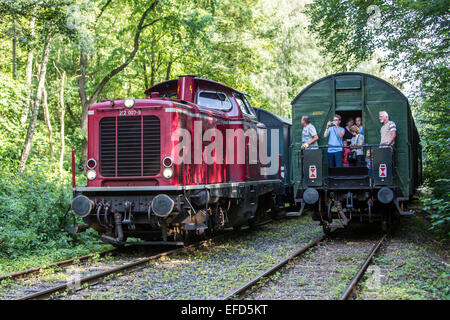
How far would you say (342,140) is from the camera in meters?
10.8

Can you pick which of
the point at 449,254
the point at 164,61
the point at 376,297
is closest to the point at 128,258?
the point at 376,297

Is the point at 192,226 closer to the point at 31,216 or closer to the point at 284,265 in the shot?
the point at 284,265

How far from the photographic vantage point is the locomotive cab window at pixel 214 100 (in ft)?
34.1

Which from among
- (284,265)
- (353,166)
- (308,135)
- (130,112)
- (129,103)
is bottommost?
(284,265)

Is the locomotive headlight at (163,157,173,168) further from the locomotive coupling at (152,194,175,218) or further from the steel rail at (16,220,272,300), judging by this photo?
the steel rail at (16,220,272,300)

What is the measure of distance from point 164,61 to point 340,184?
13286mm

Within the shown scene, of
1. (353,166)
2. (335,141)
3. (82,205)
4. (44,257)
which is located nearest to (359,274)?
(353,166)

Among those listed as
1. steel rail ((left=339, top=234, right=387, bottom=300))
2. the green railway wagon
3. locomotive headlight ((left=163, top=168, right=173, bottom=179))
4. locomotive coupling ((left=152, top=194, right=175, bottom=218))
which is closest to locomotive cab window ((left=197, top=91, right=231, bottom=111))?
the green railway wagon

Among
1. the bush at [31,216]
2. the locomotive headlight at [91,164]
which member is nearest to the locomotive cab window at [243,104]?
the locomotive headlight at [91,164]

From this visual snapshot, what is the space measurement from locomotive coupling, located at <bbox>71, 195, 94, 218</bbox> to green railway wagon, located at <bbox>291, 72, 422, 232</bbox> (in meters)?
4.54

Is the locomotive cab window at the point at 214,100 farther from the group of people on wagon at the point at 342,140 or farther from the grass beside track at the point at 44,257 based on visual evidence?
the grass beside track at the point at 44,257

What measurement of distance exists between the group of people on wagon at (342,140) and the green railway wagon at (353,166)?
0.13 m

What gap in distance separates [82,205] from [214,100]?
3.90 m

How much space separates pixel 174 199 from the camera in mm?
8328
